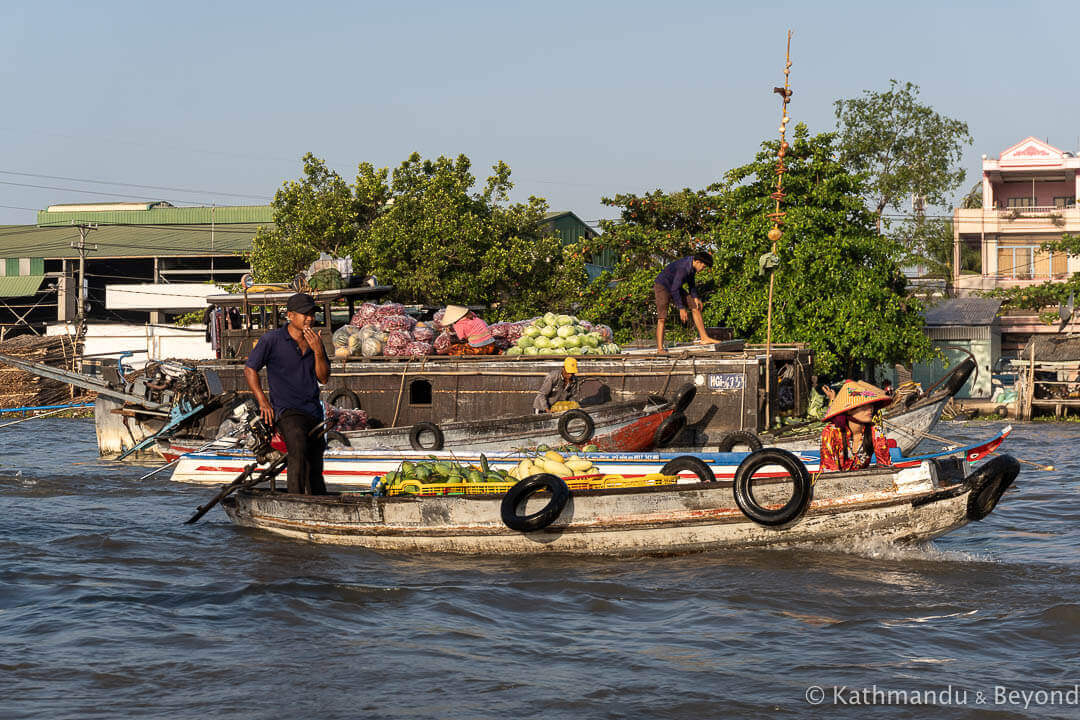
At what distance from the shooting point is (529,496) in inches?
367

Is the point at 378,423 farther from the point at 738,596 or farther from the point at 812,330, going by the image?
the point at 812,330

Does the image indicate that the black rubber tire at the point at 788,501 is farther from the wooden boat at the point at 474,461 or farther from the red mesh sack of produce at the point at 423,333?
the red mesh sack of produce at the point at 423,333

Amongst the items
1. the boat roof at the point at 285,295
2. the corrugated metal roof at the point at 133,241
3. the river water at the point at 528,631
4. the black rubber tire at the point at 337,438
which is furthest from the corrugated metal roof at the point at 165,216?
the river water at the point at 528,631

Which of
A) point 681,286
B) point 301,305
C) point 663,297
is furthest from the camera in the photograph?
point 663,297

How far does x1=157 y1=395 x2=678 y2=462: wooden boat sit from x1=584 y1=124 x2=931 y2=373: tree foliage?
33.9ft

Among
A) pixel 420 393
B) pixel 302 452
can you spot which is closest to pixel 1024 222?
pixel 420 393

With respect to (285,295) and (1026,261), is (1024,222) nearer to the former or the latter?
(1026,261)

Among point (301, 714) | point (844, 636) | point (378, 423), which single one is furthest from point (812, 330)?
point (301, 714)

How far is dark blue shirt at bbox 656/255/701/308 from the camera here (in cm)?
1505

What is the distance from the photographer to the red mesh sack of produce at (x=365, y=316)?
59.3 feet

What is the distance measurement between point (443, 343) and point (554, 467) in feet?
25.0

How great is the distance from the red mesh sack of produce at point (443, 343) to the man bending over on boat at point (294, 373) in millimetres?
7814

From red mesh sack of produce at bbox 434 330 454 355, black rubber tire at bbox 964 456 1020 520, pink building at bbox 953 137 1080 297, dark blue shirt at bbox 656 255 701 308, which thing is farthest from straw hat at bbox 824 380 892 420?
pink building at bbox 953 137 1080 297

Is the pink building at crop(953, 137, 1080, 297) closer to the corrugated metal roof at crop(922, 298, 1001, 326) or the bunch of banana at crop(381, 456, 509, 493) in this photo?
the corrugated metal roof at crop(922, 298, 1001, 326)
